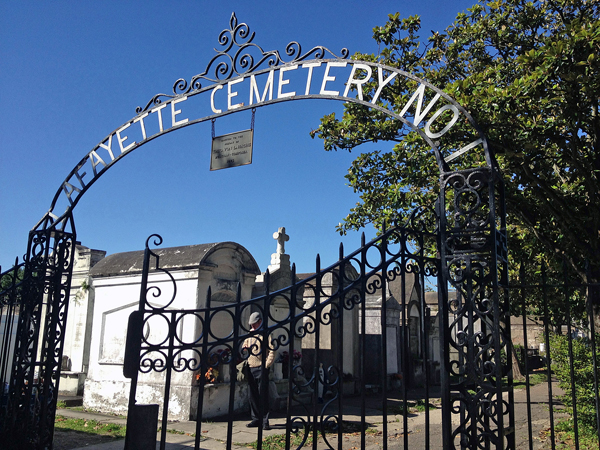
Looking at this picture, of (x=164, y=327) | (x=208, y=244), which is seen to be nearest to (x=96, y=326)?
(x=164, y=327)

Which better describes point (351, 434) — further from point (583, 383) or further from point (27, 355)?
point (27, 355)

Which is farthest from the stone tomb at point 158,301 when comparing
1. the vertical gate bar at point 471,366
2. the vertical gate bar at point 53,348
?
the vertical gate bar at point 471,366

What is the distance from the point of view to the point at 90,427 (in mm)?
8500

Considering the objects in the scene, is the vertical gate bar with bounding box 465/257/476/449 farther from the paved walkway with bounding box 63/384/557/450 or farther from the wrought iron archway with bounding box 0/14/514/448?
the paved walkway with bounding box 63/384/557/450

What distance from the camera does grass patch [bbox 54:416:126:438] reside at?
8.15m

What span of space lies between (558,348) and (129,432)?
752 centimetres

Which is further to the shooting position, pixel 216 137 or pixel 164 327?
pixel 164 327

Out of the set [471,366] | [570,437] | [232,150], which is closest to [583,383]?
[570,437]

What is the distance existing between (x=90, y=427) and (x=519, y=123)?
27.4ft

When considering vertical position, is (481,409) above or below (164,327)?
below

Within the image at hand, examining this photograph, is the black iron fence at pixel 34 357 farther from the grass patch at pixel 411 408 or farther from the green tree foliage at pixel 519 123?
the grass patch at pixel 411 408

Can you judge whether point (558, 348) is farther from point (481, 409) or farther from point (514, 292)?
point (481, 409)

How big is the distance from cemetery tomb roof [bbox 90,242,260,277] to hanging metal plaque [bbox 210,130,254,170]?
477 centimetres

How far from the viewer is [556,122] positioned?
6.50 m
